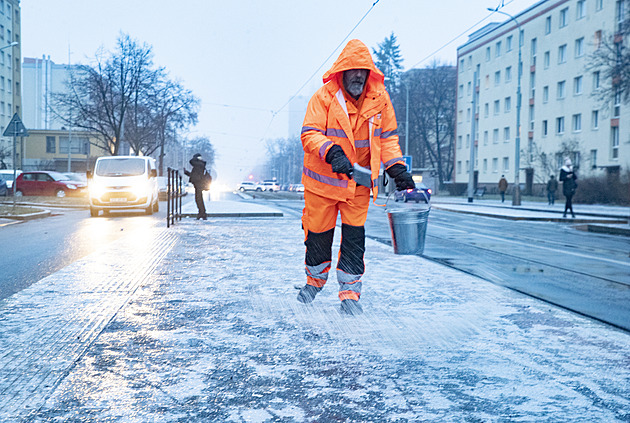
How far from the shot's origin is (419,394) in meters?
2.96

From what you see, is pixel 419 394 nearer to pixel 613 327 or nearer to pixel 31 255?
pixel 613 327

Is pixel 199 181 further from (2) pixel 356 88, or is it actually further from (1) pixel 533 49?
(1) pixel 533 49

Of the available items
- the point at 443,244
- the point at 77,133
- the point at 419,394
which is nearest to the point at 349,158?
the point at 419,394

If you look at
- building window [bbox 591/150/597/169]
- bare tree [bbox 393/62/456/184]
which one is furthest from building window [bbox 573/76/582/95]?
bare tree [bbox 393/62/456/184]

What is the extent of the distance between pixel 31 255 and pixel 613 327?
710cm

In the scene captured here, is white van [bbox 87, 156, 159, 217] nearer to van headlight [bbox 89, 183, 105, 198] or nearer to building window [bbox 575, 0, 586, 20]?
van headlight [bbox 89, 183, 105, 198]

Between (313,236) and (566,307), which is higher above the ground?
(313,236)

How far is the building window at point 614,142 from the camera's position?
1612 inches

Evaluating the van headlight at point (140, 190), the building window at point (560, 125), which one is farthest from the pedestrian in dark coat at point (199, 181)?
the building window at point (560, 125)

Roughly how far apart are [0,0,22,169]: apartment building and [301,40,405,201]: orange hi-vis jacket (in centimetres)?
6445

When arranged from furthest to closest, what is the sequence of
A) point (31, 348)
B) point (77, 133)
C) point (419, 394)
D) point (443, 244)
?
point (77, 133) < point (443, 244) < point (31, 348) < point (419, 394)

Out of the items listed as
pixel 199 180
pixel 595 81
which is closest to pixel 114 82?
pixel 199 180

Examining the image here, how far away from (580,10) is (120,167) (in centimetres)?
3755

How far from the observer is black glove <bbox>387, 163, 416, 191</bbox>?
4594mm
